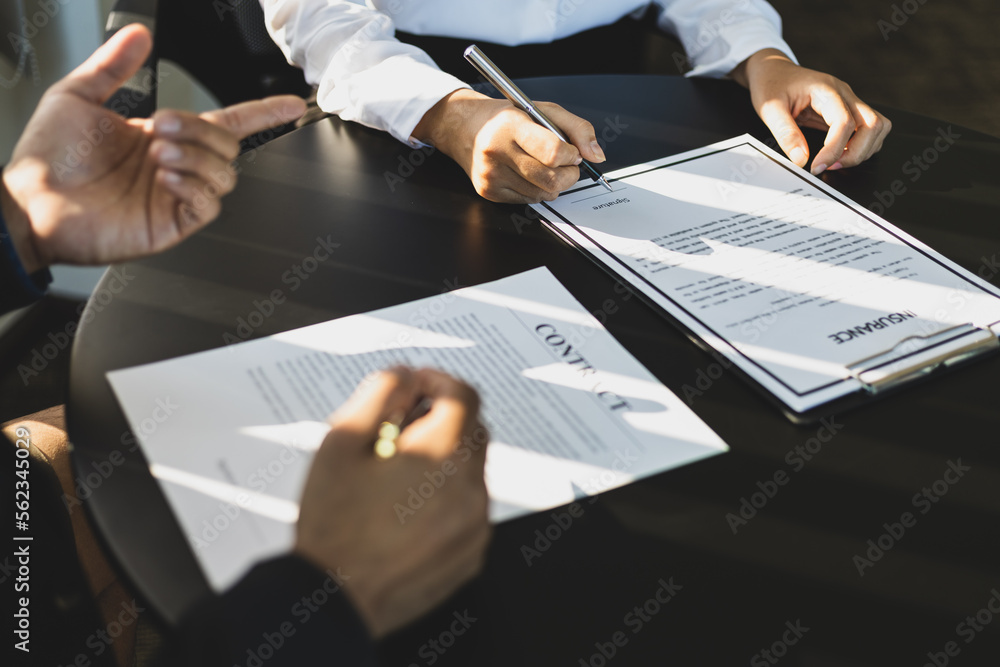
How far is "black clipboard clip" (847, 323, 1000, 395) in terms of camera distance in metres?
0.79

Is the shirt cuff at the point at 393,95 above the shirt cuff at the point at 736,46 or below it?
below

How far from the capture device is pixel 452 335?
79 cm

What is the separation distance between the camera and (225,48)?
159 centimetres

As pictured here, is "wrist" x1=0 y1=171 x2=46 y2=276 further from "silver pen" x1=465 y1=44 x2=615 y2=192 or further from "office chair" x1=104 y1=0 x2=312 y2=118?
"office chair" x1=104 y1=0 x2=312 y2=118

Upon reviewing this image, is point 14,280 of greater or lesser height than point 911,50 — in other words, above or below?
above

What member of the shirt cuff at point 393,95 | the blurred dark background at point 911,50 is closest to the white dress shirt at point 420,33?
the shirt cuff at point 393,95

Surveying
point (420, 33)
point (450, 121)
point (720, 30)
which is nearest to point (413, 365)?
point (450, 121)

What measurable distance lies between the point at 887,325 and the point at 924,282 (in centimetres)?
12

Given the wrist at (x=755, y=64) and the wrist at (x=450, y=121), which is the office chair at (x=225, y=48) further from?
the wrist at (x=755, y=64)

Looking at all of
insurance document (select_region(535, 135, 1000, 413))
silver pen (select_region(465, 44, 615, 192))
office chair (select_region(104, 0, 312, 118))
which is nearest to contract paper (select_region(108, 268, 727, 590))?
insurance document (select_region(535, 135, 1000, 413))

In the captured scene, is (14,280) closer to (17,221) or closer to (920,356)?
(17,221)

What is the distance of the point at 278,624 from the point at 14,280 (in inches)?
18.9

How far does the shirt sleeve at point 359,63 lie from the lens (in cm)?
109

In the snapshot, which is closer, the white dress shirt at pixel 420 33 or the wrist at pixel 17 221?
the wrist at pixel 17 221
